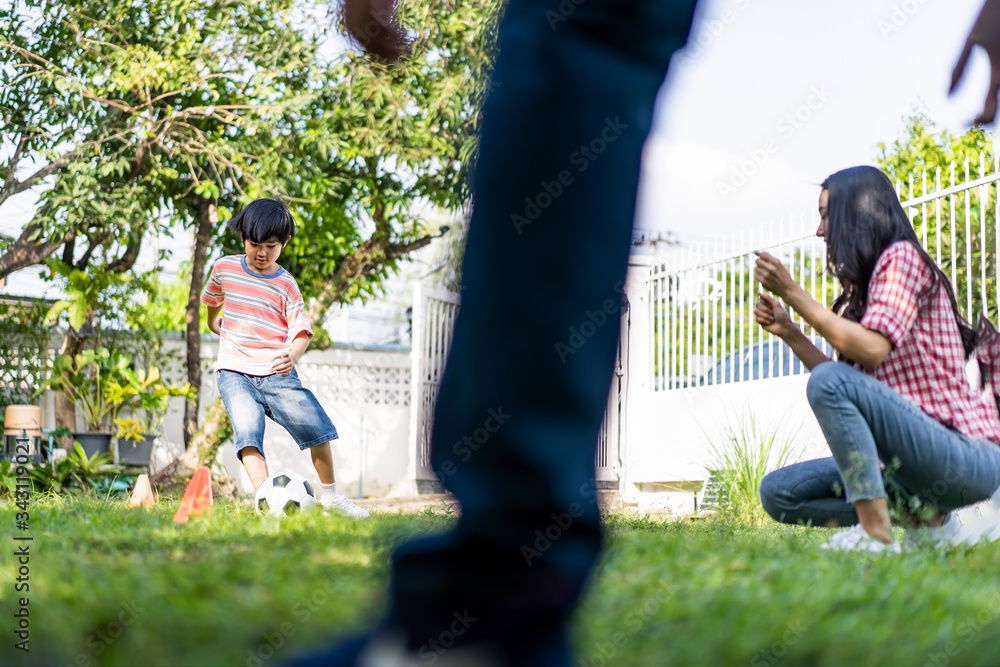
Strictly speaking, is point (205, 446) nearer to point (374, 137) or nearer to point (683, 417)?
point (374, 137)

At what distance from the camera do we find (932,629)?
4.43ft

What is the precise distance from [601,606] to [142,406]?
771 cm

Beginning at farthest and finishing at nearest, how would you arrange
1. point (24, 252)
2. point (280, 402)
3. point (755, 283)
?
point (755, 283), point (24, 252), point (280, 402)

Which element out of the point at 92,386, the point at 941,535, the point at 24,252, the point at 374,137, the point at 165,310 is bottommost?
the point at 941,535

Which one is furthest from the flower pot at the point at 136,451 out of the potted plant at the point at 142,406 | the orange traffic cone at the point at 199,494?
the orange traffic cone at the point at 199,494

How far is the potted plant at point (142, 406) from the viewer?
8109 mm

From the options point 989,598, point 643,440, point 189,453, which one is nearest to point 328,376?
point 189,453

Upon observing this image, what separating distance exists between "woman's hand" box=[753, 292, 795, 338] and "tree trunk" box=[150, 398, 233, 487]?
21.3ft

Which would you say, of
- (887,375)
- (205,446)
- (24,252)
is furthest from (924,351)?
(24,252)

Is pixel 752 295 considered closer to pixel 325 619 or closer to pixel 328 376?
pixel 328 376

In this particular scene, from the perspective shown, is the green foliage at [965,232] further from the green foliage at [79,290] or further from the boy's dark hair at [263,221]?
the green foliage at [79,290]

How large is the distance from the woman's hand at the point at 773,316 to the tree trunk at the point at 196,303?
6224mm

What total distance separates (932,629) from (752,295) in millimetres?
6056

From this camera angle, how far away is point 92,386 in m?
8.29
